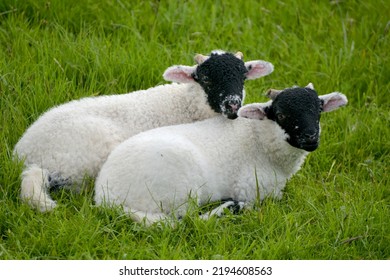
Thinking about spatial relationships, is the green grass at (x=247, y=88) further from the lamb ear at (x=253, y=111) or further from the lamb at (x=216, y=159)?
the lamb ear at (x=253, y=111)

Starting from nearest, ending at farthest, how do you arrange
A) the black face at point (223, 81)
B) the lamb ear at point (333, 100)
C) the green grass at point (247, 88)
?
the green grass at point (247, 88)
the lamb ear at point (333, 100)
the black face at point (223, 81)

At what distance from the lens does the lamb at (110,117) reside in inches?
285

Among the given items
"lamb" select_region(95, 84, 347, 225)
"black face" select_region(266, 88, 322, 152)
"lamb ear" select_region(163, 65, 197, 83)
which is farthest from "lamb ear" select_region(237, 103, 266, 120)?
"lamb ear" select_region(163, 65, 197, 83)

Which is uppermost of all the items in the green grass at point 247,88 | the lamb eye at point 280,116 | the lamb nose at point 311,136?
the lamb eye at point 280,116

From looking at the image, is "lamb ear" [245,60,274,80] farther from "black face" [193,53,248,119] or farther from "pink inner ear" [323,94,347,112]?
"pink inner ear" [323,94,347,112]

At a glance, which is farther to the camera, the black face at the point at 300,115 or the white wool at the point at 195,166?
the black face at the point at 300,115

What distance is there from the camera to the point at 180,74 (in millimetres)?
7895

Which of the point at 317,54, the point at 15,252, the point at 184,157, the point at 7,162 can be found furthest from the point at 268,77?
the point at 15,252

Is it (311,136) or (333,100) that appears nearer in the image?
(311,136)

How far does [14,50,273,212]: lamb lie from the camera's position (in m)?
7.23

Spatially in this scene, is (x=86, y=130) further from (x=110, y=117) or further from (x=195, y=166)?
(x=195, y=166)

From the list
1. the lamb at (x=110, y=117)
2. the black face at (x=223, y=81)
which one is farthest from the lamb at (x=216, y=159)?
the lamb at (x=110, y=117)

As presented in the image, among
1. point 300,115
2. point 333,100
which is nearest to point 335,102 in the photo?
point 333,100

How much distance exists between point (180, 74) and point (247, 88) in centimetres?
164
